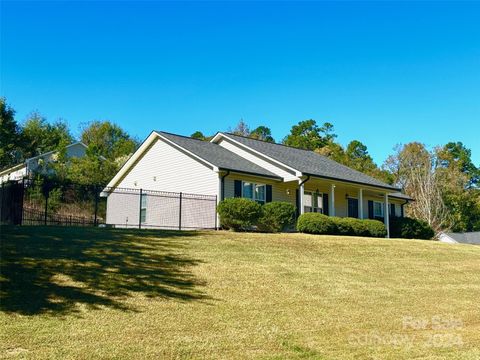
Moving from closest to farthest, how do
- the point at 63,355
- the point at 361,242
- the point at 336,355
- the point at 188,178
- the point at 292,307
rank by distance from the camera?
the point at 63,355 → the point at 336,355 → the point at 292,307 → the point at 361,242 → the point at 188,178

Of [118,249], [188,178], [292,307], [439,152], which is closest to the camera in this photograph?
[292,307]

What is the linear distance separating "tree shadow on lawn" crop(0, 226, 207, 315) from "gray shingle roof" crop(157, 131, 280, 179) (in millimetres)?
8696

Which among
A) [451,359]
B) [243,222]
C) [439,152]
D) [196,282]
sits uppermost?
[439,152]

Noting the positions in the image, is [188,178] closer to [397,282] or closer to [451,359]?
[397,282]

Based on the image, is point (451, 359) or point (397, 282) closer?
point (451, 359)

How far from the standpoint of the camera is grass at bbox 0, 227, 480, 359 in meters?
6.83

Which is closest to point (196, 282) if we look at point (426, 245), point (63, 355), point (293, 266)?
point (293, 266)

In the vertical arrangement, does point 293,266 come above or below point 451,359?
above

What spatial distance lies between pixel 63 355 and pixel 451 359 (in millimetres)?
5324

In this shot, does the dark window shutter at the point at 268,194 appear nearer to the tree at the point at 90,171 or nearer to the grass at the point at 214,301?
the grass at the point at 214,301

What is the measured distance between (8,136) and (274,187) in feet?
96.3

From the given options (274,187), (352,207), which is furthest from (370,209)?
(274,187)

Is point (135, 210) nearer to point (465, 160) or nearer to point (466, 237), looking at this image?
point (466, 237)

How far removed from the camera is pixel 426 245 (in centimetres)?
1958
